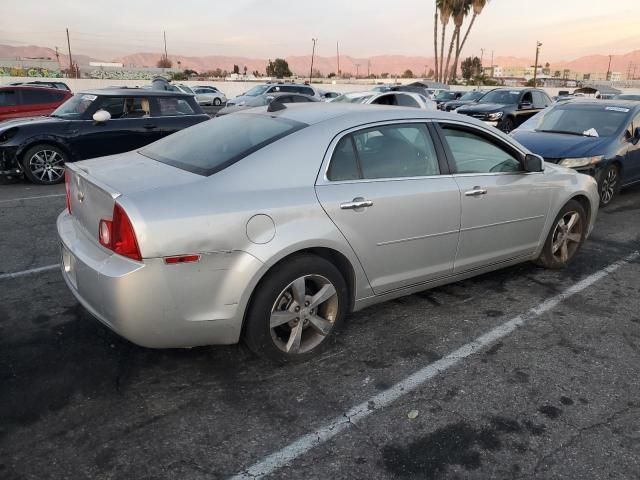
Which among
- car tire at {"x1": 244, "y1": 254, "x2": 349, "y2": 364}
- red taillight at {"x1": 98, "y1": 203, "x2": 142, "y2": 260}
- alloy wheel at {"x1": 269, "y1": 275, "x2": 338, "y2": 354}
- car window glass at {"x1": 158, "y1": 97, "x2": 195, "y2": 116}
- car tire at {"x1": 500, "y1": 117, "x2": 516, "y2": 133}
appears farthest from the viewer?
car tire at {"x1": 500, "y1": 117, "x2": 516, "y2": 133}

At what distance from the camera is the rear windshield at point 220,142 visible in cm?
322

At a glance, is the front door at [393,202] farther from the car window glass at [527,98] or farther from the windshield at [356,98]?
the car window glass at [527,98]

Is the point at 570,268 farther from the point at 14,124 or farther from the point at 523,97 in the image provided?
the point at 523,97

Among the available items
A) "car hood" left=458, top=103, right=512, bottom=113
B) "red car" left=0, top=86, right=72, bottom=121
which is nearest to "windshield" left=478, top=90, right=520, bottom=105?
"car hood" left=458, top=103, right=512, bottom=113

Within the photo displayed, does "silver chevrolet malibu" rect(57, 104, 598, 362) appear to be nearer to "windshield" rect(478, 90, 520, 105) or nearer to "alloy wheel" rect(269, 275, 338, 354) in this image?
"alloy wheel" rect(269, 275, 338, 354)

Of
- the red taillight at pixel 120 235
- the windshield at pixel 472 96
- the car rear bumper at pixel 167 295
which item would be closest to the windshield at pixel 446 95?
the windshield at pixel 472 96

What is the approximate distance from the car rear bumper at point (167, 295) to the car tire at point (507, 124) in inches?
571

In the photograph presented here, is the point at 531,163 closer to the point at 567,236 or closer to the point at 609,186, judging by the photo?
the point at 567,236

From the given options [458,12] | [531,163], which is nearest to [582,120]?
[531,163]

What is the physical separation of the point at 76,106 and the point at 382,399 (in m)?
8.08

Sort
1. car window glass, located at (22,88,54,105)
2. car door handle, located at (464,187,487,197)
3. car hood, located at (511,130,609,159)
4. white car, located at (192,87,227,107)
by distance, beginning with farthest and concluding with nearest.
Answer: white car, located at (192,87,227,107), car window glass, located at (22,88,54,105), car hood, located at (511,130,609,159), car door handle, located at (464,187,487,197)

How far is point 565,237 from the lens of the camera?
500cm

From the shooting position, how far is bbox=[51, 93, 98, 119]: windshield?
8766 millimetres

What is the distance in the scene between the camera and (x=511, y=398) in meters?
3.01
